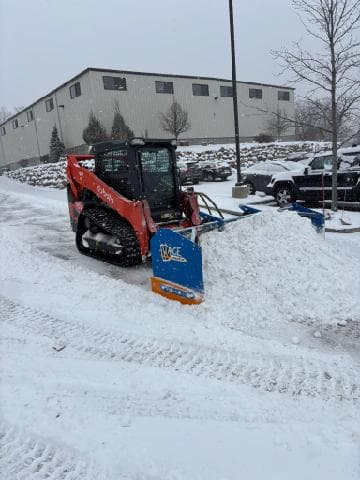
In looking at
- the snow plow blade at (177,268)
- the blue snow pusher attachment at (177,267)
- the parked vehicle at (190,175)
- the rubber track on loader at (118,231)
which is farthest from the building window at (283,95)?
the snow plow blade at (177,268)

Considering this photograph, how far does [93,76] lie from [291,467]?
110 feet

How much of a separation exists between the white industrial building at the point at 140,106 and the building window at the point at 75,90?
0.10ft

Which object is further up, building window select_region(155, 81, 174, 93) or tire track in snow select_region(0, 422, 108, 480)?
building window select_region(155, 81, 174, 93)

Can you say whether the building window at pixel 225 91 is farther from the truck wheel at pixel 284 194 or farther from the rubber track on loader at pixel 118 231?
the rubber track on loader at pixel 118 231

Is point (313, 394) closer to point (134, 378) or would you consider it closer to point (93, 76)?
point (134, 378)

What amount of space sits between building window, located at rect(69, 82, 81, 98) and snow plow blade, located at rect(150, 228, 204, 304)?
31.5 m

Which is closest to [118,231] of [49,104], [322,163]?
[322,163]

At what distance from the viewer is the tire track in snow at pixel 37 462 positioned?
2674 mm

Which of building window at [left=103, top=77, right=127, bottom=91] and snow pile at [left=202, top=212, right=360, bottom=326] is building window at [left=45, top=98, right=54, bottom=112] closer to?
building window at [left=103, top=77, right=127, bottom=91]

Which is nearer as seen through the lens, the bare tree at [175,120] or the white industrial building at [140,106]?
the white industrial building at [140,106]

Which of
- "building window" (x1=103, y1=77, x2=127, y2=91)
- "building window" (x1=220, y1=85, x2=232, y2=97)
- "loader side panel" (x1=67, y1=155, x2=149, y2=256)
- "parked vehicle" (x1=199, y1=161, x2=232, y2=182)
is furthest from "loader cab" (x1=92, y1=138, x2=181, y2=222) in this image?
"building window" (x1=220, y1=85, x2=232, y2=97)

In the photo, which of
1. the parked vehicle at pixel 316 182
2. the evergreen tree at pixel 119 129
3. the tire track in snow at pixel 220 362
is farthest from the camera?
the evergreen tree at pixel 119 129

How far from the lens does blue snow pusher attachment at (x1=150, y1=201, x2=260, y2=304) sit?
5.25m

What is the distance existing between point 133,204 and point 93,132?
25.7 m
